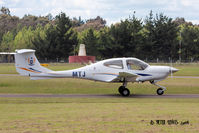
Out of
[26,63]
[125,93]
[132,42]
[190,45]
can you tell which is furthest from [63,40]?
[125,93]

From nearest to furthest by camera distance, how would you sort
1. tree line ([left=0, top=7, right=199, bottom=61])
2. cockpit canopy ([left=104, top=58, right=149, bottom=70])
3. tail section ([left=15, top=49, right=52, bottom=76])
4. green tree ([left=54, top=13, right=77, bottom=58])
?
cockpit canopy ([left=104, top=58, right=149, bottom=70]) → tail section ([left=15, top=49, right=52, bottom=76]) → tree line ([left=0, top=7, right=199, bottom=61]) → green tree ([left=54, top=13, right=77, bottom=58])

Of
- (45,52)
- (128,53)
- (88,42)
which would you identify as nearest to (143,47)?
(128,53)

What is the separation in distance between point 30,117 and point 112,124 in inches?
127

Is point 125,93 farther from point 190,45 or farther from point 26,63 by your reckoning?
point 190,45

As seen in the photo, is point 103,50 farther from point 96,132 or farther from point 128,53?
point 96,132

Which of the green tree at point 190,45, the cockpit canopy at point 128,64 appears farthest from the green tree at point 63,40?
the cockpit canopy at point 128,64

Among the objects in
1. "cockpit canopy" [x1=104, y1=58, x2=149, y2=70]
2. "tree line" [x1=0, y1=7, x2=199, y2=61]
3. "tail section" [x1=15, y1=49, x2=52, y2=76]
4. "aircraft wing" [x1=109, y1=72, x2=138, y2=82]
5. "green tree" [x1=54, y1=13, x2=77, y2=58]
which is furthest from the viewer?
"green tree" [x1=54, y1=13, x2=77, y2=58]

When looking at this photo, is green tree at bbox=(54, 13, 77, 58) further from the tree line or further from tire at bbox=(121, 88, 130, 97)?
tire at bbox=(121, 88, 130, 97)

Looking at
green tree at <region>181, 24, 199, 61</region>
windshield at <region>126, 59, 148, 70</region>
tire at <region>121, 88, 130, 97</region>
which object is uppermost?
green tree at <region>181, 24, 199, 61</region>

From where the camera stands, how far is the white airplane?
22.3m

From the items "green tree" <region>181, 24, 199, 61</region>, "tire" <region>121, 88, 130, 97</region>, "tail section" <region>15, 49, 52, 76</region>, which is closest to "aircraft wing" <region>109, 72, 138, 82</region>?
"tire" <region>121, 88, 130, 97</region>

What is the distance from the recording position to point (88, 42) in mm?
96125

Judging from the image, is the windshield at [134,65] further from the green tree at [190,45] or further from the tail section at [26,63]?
the green tree at [190,45]

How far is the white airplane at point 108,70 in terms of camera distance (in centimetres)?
2230
